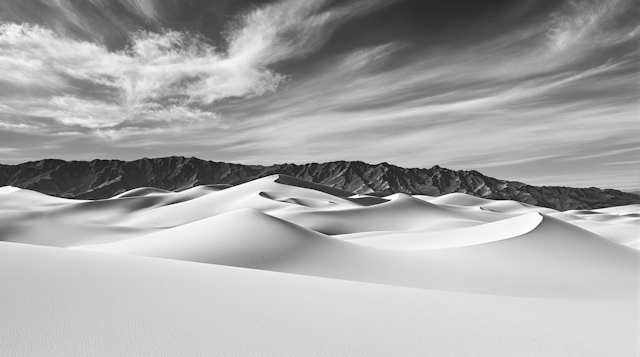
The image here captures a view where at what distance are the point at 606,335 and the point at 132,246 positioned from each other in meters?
23.9

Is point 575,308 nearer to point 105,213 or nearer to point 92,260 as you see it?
point 92,260

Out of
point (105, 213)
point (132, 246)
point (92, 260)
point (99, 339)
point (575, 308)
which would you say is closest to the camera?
point (99, 339)

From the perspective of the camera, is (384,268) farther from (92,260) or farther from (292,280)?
(92,260)

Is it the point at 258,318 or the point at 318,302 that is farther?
the point at 318,302

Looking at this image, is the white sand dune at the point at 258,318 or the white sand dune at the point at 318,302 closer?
the white sand dune at the point at 258,318

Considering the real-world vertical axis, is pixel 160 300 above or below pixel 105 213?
above

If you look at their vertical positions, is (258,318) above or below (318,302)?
above

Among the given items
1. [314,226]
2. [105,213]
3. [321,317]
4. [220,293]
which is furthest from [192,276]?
[105,213]

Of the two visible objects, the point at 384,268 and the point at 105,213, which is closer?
the point at 384,268

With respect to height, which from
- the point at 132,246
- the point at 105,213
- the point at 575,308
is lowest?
the point at 105,213

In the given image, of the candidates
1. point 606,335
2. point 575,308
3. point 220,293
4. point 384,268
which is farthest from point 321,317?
point 384,268

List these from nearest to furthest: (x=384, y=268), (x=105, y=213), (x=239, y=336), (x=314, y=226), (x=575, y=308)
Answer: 1. (x=239, y=336)
2. (x=575, y=308)
3. (x=384, y=268)
4. (x=314, y=226)
5. (x=105, y=213)

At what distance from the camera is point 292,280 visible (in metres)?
10.7

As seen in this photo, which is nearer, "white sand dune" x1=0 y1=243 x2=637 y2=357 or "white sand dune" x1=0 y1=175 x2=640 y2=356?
"white sand dune" x1=0 y1=243 x2=637 y2=357
